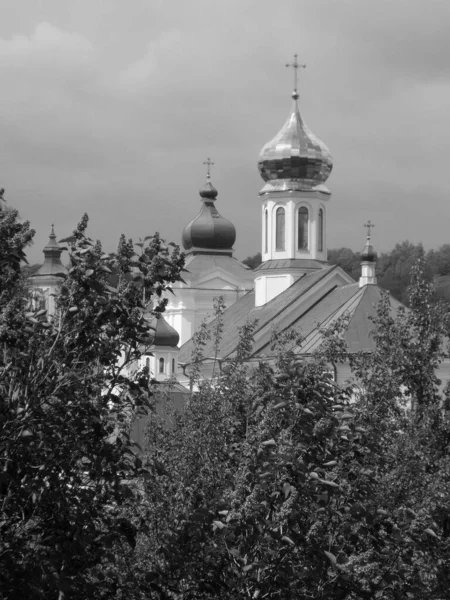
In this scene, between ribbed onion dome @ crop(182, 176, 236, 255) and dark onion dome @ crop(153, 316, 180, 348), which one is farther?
ribbed onion dome @ crop(182, 176, 236, 255)

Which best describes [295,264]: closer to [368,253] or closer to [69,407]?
[368,253]

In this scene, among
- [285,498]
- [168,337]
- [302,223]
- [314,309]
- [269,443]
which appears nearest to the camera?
[269,443]

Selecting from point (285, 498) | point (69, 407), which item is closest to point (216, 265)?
point (285, 498)

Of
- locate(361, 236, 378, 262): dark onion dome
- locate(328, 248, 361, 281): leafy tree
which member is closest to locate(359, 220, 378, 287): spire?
locate(361, 236, 378, 262): dark onion dome

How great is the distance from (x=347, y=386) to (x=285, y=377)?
0.97m

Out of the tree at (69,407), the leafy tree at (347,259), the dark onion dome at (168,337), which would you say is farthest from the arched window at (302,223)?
the leafy tree at (347,259)

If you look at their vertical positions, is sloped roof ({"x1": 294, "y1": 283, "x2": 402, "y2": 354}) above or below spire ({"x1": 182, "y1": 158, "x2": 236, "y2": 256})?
below

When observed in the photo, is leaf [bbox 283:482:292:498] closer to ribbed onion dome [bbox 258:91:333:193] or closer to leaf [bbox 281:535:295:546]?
leaf [bbox 281:535:295:546]

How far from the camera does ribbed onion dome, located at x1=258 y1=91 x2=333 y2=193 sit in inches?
1677

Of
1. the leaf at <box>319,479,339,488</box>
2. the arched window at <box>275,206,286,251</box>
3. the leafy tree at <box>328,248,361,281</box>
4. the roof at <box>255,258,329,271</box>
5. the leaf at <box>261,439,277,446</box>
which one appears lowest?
the leaf at <box>319,479,339,488</box>

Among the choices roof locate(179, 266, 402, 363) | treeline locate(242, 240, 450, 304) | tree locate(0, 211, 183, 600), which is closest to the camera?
tree locate(0, 211, 183, 600)

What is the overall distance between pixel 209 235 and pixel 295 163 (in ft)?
34.8

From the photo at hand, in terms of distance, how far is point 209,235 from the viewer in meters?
52.7

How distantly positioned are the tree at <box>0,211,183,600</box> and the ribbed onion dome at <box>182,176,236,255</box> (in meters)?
45.7
